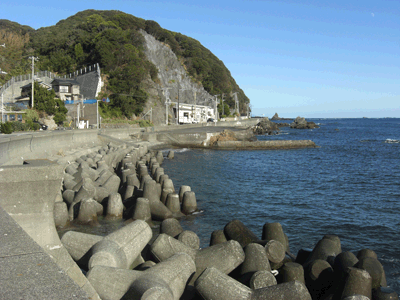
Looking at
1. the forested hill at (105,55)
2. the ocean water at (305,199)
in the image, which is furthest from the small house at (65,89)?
the ocean water at (305,199)

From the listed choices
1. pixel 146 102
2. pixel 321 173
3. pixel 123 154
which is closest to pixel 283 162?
pixel 321 173

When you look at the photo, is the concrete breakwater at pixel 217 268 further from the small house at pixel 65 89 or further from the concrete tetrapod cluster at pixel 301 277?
the small house at pixel 65 89

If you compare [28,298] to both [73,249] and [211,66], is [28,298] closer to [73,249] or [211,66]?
[73,249]

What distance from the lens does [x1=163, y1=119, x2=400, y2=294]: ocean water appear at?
448 inches

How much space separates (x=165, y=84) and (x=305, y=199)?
247 ft

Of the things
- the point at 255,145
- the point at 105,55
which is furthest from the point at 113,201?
the point at 105,55

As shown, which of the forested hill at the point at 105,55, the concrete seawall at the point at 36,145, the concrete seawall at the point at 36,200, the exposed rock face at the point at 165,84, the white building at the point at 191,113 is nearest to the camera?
the concrete seawall at the point at 36,200

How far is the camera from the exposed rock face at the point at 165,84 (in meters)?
71.2

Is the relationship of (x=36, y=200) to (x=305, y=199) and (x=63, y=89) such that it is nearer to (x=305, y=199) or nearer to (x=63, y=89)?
(x=305, y=199)

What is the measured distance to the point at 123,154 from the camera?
25922mm

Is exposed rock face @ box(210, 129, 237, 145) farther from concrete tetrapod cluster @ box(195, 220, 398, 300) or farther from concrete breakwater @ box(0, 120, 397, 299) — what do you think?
concrete tetrapod cluster @ box(195, 220, 398, 300)

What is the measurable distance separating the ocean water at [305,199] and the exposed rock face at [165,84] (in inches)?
1597

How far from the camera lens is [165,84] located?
8900 cm

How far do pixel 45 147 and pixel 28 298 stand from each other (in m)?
17.9
